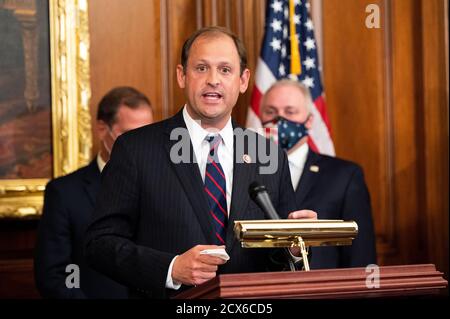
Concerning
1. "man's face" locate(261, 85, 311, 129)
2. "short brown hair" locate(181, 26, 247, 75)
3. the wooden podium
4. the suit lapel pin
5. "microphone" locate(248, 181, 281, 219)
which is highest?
"short brown hair" locate(181, 26, 247, 75)

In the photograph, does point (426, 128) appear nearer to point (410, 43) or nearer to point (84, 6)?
point (410, 43)

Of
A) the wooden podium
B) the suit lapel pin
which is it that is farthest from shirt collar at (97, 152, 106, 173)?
the wooden podium

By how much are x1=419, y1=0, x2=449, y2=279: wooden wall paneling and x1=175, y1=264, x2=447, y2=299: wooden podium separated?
3.75m

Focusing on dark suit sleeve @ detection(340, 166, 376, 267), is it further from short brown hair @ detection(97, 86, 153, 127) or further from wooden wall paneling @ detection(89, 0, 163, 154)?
wooden wall paneling @ detection(89, 0, 163, 154)

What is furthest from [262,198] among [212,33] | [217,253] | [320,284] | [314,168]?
[314,168]

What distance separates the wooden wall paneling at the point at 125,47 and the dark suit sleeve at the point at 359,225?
1441 millimetres

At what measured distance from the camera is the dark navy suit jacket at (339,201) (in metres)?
4.92

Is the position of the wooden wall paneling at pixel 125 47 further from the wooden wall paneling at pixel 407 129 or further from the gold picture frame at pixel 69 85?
the wooden wall paneling at pixel 407 129

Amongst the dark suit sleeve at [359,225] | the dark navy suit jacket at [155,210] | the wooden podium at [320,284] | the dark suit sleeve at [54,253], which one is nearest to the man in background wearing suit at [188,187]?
the dark navy suit jacket at [155,210]

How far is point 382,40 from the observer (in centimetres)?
623

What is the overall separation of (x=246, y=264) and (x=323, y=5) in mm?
3456

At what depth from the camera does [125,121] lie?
4.93m

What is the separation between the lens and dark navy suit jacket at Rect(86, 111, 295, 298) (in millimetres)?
3053
